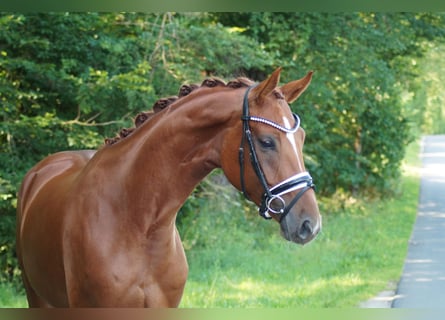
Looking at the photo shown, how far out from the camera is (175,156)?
117 inches

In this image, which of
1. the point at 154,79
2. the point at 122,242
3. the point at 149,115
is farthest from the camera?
the point at 154,79

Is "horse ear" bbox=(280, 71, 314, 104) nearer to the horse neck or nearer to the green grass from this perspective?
the horse neck

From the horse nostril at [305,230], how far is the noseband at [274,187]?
83 millimetres

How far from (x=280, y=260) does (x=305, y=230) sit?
22.7ft

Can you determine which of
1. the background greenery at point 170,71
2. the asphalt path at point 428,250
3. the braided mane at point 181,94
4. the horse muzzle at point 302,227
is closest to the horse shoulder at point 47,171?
the braided mane at point 181,94

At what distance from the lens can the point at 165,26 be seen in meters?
8.65

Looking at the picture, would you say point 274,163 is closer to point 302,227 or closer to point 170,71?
point 302,227

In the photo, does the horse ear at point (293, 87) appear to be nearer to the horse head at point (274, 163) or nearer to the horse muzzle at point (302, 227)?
the horse head at point (274, 163)

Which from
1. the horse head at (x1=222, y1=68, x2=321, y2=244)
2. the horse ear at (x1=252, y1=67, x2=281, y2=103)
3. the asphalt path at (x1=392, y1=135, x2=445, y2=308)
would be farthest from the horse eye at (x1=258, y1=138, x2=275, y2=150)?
the asphalt path at (x1=392, y1=135, x2=445, y2=308)

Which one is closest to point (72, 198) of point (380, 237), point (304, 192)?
point (304, 192)

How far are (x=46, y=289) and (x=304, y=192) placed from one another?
175 centimetres

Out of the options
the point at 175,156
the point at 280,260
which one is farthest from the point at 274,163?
the point at 280,260

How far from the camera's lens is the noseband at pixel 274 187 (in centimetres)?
264

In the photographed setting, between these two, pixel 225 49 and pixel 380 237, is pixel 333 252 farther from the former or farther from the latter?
pixel 225 49
